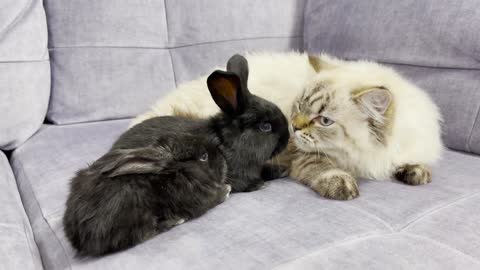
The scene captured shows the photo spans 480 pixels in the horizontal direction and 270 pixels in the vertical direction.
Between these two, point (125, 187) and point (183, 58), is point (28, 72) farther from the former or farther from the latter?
point (125, 187)

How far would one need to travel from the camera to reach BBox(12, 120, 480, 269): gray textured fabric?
0.87 m

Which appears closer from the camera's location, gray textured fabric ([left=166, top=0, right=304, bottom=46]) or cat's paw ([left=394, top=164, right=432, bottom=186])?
cat's paw ([left=394, top=164, right=432, bottom=186])

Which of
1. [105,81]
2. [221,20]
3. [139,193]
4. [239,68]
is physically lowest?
[139,193]

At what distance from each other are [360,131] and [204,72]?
1.05 metres

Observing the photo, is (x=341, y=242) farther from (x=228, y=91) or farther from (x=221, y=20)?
(x=221, y=20)

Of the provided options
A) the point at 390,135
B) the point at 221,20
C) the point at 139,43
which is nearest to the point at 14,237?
the point at 390,135

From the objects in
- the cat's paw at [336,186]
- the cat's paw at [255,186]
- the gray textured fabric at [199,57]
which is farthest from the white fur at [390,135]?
the gray textured fabric at [199,57]

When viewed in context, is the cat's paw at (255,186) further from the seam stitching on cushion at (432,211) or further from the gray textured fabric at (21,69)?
the gray textured fabric at (21,69)

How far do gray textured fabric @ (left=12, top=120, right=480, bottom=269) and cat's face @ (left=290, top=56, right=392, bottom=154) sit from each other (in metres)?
0.16

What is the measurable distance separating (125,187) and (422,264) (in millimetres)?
700

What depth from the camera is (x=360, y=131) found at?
135 centimetres

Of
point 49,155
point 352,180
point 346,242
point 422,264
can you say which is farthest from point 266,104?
point 49,155

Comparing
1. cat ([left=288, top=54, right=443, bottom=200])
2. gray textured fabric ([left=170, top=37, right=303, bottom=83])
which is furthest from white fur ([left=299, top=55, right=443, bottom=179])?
gray textured fabric ([left=170, top=37, right=303, bottom=83])

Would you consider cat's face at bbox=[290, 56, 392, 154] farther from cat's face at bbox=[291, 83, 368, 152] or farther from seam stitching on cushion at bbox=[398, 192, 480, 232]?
seam stitching on cushion at bbox=[398, 192, 480, 232]
